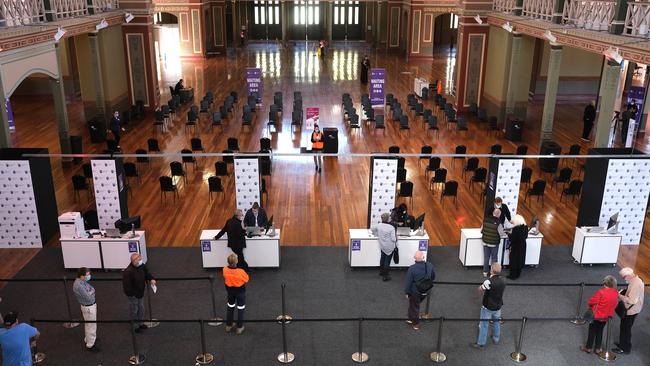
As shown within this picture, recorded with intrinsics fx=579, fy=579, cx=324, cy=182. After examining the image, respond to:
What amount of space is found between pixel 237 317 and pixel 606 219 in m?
7.98

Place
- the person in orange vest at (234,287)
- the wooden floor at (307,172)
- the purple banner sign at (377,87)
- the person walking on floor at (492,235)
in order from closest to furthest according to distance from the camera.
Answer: the person in orange vest at (234,287) → the person walking on floor at (492,235) → the wooden floor at (307,172) → the purple banner sign at (377,87)

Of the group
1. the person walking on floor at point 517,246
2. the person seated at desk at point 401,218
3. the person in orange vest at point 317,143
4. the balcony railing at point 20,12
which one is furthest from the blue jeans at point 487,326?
the balcony railing at point 20,12

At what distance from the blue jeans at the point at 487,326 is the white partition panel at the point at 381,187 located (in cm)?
382

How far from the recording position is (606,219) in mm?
12234

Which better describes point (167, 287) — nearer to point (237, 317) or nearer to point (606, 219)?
point (237, 317)

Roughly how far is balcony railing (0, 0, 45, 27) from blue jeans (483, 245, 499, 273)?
Result: 12.2m

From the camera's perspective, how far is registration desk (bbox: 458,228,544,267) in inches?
451

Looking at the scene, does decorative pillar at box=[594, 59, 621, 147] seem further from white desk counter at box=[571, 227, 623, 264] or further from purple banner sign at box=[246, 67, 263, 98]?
purple banner sign at box=[246, 67, 263, 98]

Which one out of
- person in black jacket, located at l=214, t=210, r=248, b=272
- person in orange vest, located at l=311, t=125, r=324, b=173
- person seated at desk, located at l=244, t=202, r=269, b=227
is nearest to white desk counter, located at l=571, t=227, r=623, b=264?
person seated at desk, located at l=244, t=202, r=269, b=227

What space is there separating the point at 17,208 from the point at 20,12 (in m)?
5.65

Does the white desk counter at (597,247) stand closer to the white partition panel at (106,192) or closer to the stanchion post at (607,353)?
the stanchion post at (607,353)

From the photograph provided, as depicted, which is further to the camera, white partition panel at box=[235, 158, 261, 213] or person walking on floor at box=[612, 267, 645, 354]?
white partition panel at box=[235, 158, 261, 213]

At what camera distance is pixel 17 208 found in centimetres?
1212

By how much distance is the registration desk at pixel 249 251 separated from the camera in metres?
11.3
